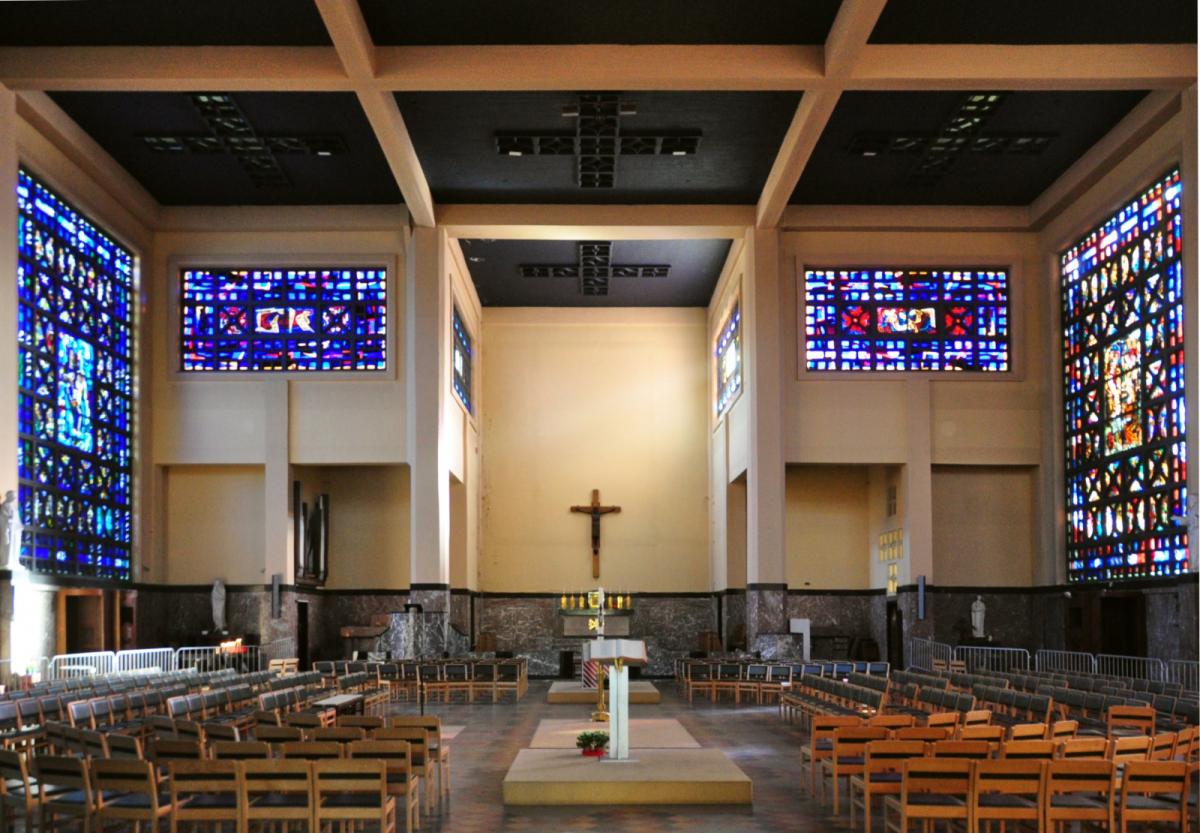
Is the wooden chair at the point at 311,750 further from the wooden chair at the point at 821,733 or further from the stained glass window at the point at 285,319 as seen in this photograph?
the stained glass window at the point at 285,319

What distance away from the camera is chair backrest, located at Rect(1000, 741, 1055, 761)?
8.66m

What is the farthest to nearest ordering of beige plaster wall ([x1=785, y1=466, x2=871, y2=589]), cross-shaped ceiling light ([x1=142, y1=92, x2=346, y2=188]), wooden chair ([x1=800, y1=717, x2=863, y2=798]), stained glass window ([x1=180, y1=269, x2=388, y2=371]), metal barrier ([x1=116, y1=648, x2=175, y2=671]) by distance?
beige plaster wall ([x1=785, y1=466, x2=871, y2=589]) < stained glass window ([x1=180, y1=269, x2=388, y2=371]) < cross-shaped ceiling light ([x1=142, y1=92, x2=346, y2=188]) < metal barrier ([x1=116, y1=648, x2=175, y2=671]) < wooden chair ([x1=800, y1=717, x2=863, y2=798])

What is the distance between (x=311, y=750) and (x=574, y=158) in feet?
60.8

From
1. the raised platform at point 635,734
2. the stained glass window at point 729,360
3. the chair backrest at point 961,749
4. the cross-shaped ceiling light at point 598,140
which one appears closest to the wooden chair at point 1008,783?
the chair backrest at point 961,749

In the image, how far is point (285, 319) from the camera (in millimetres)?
29641

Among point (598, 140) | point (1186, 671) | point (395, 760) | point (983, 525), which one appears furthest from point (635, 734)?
point (983, 525)

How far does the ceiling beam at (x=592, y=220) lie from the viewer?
1132 inches

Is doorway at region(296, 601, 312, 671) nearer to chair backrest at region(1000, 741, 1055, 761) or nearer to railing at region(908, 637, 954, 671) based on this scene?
railing at region(908, 637, 954, 671)

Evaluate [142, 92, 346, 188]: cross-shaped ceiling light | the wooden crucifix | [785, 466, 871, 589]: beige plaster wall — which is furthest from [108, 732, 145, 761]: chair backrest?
the wooden crucifix

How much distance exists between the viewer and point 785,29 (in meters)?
20.5

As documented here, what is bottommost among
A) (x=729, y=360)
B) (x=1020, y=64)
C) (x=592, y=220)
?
(x=729, y=360)

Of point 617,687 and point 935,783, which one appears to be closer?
point 935,783

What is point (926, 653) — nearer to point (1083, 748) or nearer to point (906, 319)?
point (906, 319)

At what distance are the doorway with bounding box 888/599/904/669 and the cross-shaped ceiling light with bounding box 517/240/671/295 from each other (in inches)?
376
